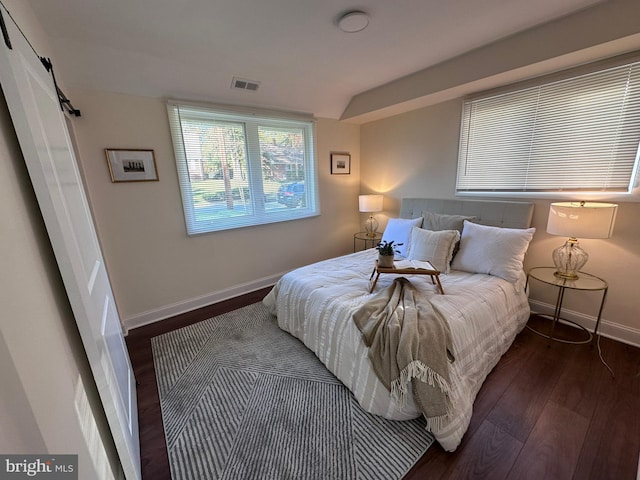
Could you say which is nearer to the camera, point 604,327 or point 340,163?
point 604,327

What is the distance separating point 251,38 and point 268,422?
8.73ft

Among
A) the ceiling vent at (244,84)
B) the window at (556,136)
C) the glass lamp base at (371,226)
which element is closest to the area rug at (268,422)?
the glass lamp base at (371,226)

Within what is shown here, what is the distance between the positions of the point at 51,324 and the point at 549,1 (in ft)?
9.71

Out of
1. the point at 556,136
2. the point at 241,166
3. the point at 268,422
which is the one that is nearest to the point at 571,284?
the point at 556,136

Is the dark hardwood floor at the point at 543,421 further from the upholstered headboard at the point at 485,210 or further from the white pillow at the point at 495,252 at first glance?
the upholstered headboard at the point at 485,210

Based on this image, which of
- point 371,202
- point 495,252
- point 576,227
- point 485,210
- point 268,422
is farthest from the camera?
point 371,202

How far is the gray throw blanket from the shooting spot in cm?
133

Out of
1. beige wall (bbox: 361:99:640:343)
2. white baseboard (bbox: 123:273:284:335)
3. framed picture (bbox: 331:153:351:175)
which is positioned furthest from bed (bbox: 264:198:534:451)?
framed picture (bbox: 331:153:351:175)

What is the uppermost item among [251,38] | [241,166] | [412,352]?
[251,38]

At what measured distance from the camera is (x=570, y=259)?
204 centimetres

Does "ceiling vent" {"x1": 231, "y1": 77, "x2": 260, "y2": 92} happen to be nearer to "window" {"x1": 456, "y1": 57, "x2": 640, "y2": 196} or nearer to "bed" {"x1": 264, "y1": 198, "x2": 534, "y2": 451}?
"bed" {"x1": 264, "y1": 198, "x2": 534, "y2": 451}

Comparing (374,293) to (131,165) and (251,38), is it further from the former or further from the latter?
(131,165)

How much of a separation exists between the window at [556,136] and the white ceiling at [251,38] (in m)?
0.65

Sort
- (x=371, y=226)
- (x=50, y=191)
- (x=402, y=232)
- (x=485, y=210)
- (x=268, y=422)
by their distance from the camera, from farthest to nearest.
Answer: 1. (x=371, y=226)
2. (x=402, y=232)
3. (x=485, y=210)
4. (x=268, y=422)
5. (x=50, y=191)
